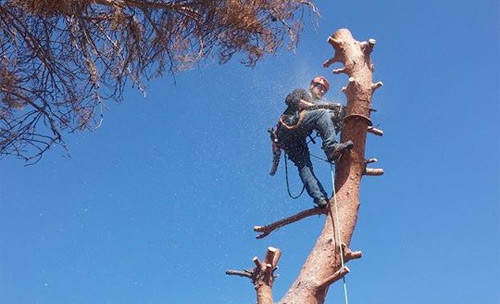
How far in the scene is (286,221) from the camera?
383 cm

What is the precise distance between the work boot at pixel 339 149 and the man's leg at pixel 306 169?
0.25m

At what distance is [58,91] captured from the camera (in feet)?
15.6

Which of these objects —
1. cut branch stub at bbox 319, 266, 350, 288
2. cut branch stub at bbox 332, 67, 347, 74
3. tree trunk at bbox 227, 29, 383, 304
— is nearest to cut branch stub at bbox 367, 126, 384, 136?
tree trunk at bbox 227, 29, 383, 304

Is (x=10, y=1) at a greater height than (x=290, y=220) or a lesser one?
greater

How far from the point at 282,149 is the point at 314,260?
126 cm

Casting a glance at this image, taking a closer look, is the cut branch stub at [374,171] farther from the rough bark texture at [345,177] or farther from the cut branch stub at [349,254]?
the cut branch stub at [349,254]

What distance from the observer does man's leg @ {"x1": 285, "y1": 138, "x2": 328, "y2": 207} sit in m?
3.88

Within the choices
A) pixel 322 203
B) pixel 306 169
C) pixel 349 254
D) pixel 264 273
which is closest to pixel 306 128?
pixel 306 169

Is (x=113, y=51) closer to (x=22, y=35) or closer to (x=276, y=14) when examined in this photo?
(x=22, y=35)

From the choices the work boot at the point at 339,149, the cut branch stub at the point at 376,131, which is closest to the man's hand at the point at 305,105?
the cut branch stub at the point at 376,131

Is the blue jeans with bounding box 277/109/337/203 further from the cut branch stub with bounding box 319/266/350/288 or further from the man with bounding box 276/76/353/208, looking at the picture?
the cut branch stub with bounding box 319/266/350/288

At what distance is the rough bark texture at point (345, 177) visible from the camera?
3.29 m

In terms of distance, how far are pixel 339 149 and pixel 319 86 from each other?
1.16 meters

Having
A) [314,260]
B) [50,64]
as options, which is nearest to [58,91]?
[50,64]
